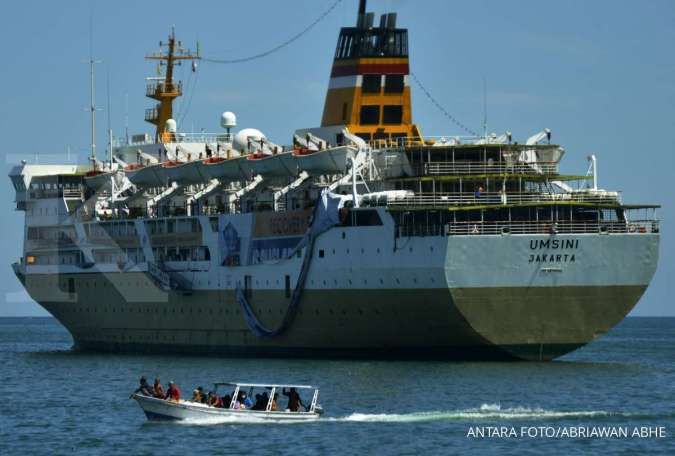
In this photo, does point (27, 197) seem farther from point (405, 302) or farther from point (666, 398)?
point (666, 398)

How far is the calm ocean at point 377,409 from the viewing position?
60531mm

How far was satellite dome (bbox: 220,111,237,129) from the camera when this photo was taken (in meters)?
114

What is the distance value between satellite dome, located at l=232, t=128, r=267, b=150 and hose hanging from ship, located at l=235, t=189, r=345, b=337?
1242 cm

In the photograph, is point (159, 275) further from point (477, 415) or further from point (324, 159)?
point (477, 415)

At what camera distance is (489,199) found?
282 ft

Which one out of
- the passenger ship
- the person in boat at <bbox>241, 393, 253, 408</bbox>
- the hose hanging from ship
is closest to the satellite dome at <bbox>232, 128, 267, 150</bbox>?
the passenger ship

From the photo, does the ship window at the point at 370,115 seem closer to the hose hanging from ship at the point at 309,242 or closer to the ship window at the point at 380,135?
the ship window at the point at 380,135

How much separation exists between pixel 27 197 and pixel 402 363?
120ft

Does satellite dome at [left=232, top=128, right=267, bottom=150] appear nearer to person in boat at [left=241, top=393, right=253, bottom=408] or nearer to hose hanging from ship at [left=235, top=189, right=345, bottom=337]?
hose hanging from ship at [left=235, top=189, right=345, bottom=337]

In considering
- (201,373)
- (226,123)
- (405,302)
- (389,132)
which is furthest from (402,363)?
(226,123)

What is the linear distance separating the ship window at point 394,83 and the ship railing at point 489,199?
1215 centimetres

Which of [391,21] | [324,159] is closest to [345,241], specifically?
[324,159]

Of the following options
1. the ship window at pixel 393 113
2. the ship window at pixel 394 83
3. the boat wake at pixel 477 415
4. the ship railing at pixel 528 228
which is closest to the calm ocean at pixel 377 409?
the boat wake at pixel 477 415

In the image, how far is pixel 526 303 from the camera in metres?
83.9
